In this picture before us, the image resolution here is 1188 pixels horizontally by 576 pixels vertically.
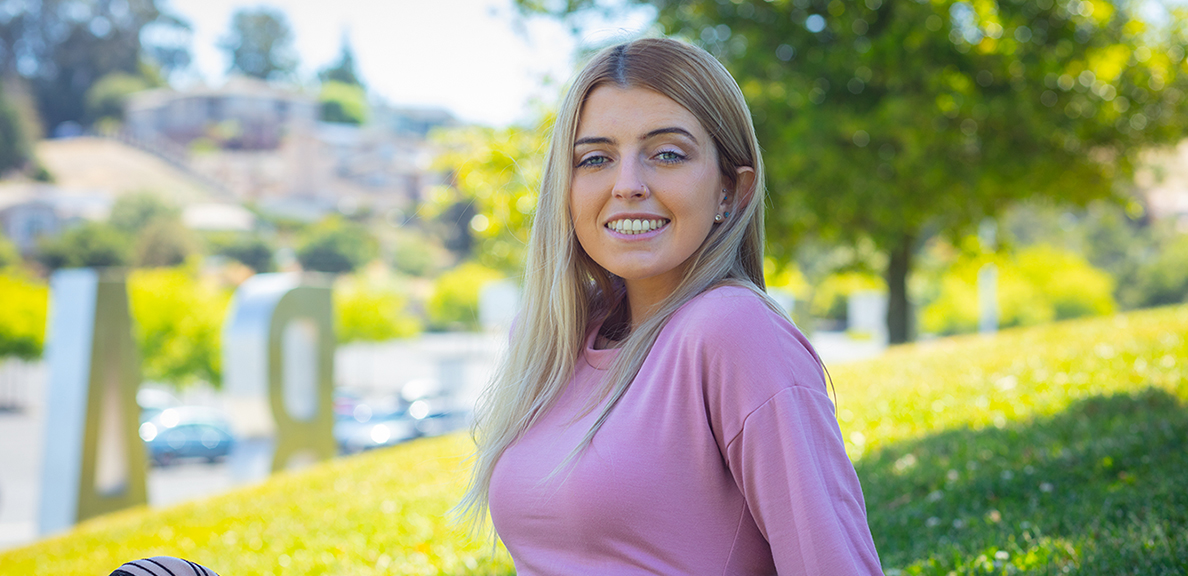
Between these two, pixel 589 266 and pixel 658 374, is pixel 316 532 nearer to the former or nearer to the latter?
pixel 589 266

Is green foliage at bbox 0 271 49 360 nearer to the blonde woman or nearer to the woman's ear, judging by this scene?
the blonde woman

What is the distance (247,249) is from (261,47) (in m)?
56.4

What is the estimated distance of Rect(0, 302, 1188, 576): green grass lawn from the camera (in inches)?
131

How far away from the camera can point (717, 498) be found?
1592 millimetres

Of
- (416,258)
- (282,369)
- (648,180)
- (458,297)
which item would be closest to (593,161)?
(648,180)

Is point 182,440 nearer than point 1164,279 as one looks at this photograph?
Yes

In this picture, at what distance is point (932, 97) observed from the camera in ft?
36.3

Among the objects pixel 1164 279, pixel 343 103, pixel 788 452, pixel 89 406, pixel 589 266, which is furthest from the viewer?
pixel 343 103

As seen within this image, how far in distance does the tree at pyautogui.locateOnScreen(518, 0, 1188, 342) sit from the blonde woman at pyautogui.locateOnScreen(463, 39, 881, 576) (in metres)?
9.45

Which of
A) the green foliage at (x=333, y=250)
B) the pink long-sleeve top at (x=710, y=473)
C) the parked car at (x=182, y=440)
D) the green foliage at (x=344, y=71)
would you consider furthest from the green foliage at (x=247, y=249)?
the pink long-sleeve top at (x=710, y=473)

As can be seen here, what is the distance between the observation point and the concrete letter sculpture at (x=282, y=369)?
12.1 metres

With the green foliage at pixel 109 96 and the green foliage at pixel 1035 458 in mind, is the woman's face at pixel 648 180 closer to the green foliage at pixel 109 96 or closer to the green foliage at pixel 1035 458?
the green foliage at pixel 1035 458

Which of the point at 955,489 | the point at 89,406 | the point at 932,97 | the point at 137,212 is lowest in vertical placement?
the point at 137,212

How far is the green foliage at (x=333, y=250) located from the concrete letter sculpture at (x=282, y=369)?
230ft
